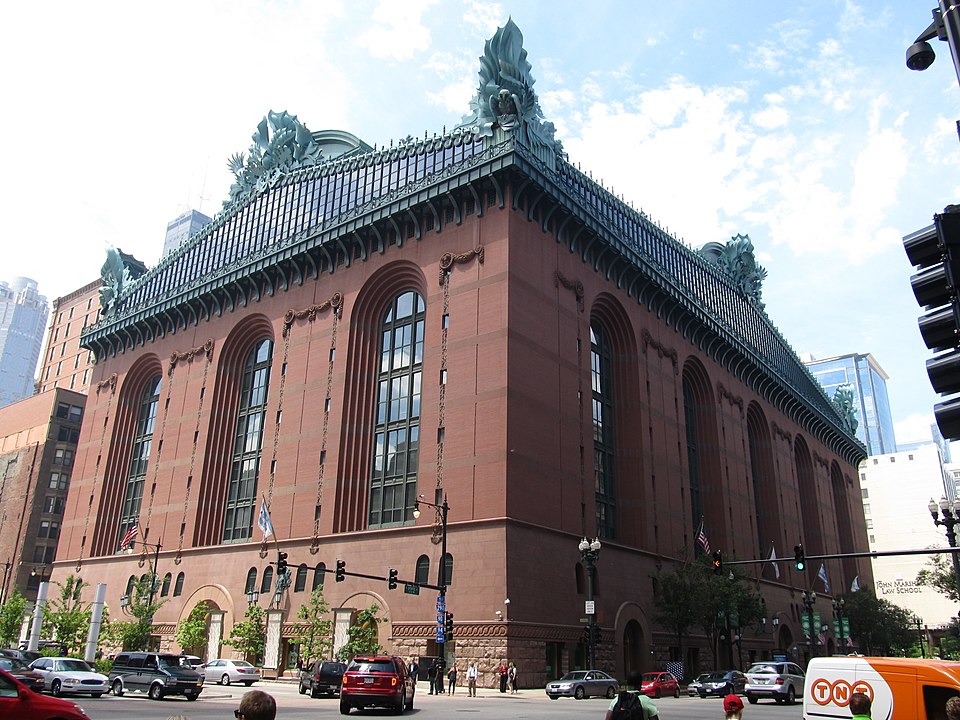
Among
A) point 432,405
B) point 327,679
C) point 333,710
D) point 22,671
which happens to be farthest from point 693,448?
point 22,671

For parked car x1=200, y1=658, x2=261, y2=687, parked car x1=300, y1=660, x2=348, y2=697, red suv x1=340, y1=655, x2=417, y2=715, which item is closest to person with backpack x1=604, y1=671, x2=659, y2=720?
red suv x1=340, y1=655, x2=417, y2=715

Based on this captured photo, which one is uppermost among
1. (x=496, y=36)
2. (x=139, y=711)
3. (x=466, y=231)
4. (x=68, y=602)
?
(x=496, y=36)

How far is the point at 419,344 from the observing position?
52.0m

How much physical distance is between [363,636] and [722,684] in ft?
65.8

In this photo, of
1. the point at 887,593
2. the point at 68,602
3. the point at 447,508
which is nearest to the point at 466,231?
the point at 447,508

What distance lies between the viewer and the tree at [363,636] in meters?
43.9

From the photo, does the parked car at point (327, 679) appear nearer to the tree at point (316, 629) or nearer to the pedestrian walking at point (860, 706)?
the tree at point (316, 629)

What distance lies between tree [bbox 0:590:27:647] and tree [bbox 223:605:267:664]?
27.3m

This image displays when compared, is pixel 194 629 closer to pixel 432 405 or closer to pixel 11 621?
pixel 432 405

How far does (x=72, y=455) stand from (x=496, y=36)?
237ft

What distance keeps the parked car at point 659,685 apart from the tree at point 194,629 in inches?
1198

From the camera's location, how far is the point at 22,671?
28.4 m

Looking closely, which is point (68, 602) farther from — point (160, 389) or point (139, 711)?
point (139, 711)

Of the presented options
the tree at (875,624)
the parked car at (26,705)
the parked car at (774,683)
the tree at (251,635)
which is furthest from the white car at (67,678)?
the tree at (875,624)
